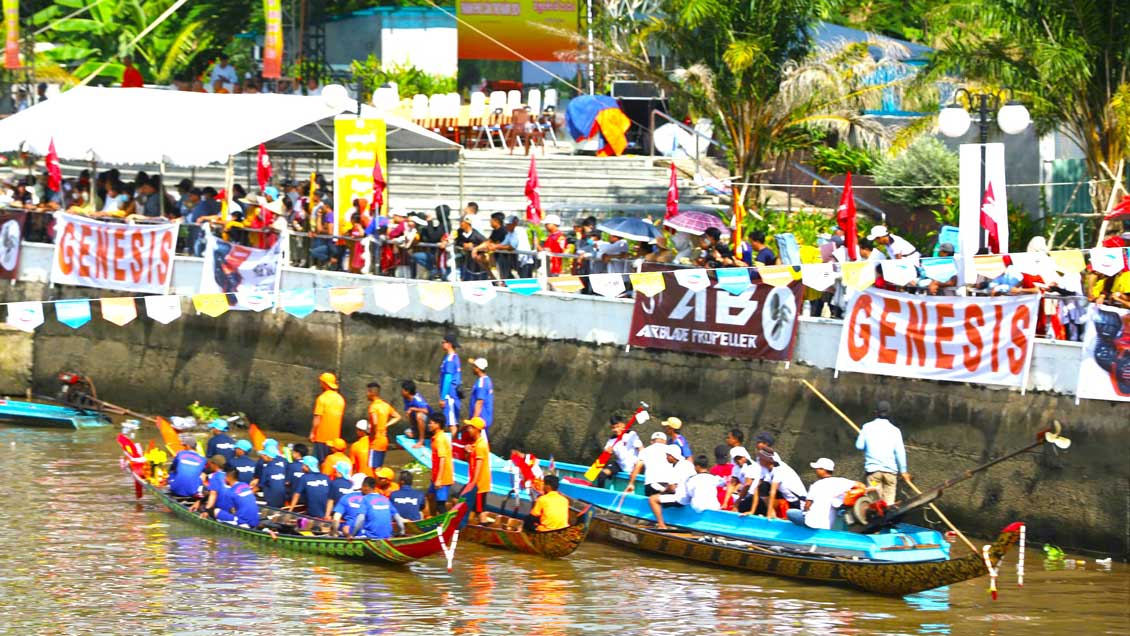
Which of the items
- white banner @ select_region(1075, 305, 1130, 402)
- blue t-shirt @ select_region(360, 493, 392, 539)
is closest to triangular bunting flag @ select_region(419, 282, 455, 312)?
blue t-shirt @ select_region(360, 493, 392, 539)

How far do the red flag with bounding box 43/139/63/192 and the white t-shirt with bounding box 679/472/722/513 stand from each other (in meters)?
14.2

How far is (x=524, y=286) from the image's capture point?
74.6 ft

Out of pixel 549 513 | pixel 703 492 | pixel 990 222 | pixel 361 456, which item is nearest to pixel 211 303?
pixel 361 456

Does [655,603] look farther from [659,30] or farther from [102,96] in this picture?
[102,96]

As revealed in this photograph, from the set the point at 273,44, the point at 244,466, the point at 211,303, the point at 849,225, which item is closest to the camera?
the point at 244,466

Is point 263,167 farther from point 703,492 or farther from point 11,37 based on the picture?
point 703,492

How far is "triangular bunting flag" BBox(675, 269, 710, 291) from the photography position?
2142 centimetres

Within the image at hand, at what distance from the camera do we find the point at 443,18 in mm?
41938

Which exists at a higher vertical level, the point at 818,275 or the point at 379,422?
the point at 818,275

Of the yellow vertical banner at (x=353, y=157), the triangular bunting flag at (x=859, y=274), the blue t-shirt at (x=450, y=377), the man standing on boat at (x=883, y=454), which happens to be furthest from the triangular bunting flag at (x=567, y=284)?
the man standing on boat at (x=883, y=454)

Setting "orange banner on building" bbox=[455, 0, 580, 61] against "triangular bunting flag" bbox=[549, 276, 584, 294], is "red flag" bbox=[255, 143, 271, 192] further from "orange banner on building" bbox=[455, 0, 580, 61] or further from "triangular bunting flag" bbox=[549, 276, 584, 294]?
"orange banner on building" bbox=[455, 0, 580, 61]

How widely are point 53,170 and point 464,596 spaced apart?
47.5ft

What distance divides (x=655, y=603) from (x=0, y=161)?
21410 mm

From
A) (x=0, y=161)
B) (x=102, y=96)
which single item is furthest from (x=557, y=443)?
(x=0, y=161)
